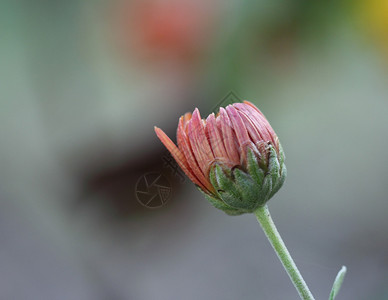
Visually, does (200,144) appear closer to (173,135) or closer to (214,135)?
(214,135)

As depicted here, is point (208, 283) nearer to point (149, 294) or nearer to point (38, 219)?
point (149, 294)

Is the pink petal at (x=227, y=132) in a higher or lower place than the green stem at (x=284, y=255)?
higher

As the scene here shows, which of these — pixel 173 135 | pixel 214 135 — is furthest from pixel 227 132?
pixel 173 135

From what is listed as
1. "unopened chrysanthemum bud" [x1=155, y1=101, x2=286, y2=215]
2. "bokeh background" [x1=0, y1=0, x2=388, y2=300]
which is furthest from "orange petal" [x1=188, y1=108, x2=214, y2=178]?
"bokeh background" [x1=0, y1=0, x2=388, y2=300]

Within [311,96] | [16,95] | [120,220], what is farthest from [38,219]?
[311,96]

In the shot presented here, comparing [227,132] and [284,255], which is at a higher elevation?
[227,132]

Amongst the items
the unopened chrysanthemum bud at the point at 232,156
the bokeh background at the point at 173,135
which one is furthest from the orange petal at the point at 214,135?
the bokeh background at the point at 173,135

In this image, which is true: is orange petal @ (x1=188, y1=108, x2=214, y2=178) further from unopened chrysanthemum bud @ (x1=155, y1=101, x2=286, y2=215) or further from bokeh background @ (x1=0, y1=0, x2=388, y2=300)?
bokeh background @ (x1=0, y1=0, x2=388, y2=300)

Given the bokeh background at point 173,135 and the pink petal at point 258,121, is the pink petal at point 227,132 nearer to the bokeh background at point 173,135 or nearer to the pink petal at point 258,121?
the pink petal at point 258,121
